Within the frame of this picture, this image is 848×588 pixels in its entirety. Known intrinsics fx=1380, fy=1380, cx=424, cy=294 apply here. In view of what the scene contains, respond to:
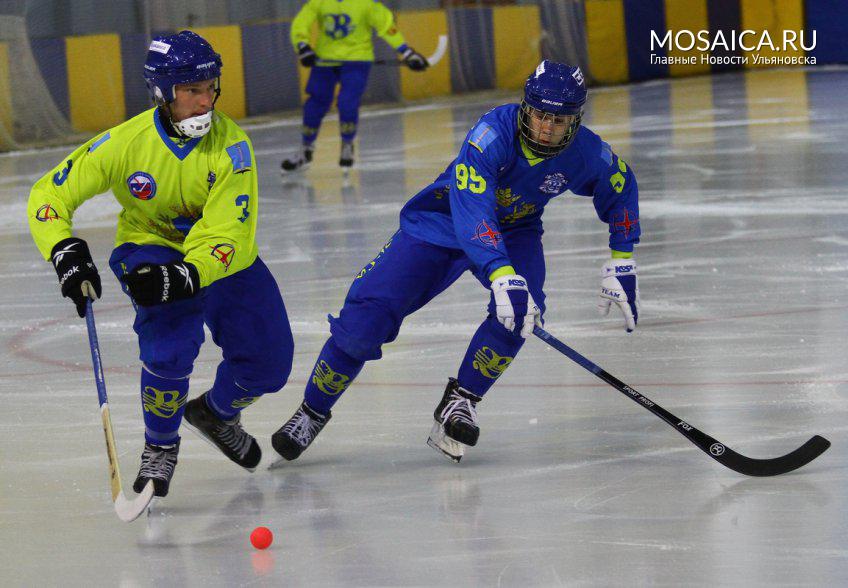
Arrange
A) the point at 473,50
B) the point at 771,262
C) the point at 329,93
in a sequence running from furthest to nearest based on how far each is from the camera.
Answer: the point at 473,50 → the point at 329,93 → the point at 771,262

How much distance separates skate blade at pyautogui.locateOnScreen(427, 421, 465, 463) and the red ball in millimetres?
775

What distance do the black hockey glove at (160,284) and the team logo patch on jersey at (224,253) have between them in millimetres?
126

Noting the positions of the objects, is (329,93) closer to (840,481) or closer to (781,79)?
(840,481)

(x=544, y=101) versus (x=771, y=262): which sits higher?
(x=544, y=101)

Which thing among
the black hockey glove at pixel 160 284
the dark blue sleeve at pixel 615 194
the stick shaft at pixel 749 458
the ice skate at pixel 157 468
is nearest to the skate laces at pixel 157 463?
the ice skate at pixel 157 468

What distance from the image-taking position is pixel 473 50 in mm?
18578

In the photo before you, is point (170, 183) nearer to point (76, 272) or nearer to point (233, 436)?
point (76, 272)

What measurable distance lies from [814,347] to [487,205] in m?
1.77

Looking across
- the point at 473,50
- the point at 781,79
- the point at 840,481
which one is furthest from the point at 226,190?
the point at 781,79

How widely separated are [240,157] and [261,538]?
966mm

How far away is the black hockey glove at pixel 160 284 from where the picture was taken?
3.22 m

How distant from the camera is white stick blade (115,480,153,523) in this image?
10.7ft

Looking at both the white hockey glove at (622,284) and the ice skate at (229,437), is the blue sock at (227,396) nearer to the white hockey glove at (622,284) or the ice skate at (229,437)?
the ice skate at (229,437)

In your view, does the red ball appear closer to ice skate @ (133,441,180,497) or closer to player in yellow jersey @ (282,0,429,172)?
ice skate @ (133,441,180,497)
